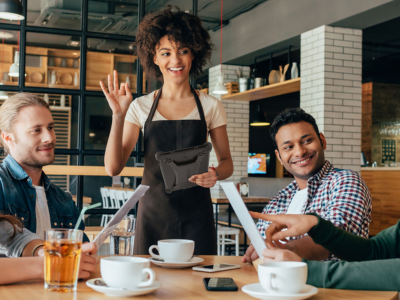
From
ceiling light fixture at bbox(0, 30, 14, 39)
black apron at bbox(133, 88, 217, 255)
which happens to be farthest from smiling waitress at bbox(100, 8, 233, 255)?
ceiling light fixture at bbox(0, 30, 14, 39)

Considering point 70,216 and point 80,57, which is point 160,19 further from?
point 80,57

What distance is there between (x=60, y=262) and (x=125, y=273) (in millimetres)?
163

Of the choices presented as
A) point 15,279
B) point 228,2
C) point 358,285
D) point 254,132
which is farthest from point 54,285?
point 254,132

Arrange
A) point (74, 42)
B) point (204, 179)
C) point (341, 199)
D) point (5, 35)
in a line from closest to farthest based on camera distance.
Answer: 1. point (341, 199)
2. point (204, 179)
3. point (74, 42)
4. point (5, 35)

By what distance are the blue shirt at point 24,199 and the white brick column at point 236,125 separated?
678 cm

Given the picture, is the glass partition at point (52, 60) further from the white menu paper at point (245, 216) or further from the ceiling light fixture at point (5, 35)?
the white menu paper at point (245, 216)

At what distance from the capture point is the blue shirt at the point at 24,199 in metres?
1.55

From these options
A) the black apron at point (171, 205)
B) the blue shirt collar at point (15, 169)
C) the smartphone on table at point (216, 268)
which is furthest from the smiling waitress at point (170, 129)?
the smartphone on table at point (216, 268)

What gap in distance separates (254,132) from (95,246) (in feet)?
34.9

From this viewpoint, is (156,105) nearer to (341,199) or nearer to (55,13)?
(341,199)

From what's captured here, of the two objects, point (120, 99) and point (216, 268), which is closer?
point (216, 268)

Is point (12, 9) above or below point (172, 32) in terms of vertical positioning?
above

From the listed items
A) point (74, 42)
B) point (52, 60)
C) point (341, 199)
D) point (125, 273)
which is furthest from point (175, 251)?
point (74, 42)

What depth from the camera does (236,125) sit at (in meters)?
8.67
